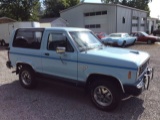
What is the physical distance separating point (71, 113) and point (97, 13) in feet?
87.9

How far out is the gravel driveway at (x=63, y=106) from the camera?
4.21 m

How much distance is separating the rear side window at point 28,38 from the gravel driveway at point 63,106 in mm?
1502

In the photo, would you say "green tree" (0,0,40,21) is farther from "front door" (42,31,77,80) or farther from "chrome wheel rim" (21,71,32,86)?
"front door" (42,31,77,80)

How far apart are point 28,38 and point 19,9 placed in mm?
31708

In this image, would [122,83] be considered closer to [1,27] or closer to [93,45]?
[93,45]

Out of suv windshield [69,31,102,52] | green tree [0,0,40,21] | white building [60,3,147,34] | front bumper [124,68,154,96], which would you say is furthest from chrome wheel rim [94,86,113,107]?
green tree [0,0,40,21]

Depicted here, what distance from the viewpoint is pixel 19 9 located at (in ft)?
113

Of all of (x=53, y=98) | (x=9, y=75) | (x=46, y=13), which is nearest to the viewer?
(x=53, y=98)

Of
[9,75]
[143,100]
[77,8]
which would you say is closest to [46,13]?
[77,8]

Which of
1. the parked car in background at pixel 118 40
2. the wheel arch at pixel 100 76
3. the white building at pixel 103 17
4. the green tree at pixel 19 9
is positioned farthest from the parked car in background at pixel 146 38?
the green tree at pixel 19 9

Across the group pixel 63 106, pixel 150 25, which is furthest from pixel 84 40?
pixel 150 25

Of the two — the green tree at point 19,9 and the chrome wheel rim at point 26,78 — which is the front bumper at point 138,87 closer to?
the chrome wheel rim at point 26,78

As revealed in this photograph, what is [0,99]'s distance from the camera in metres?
5.34

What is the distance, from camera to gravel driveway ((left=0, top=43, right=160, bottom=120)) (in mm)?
4211
